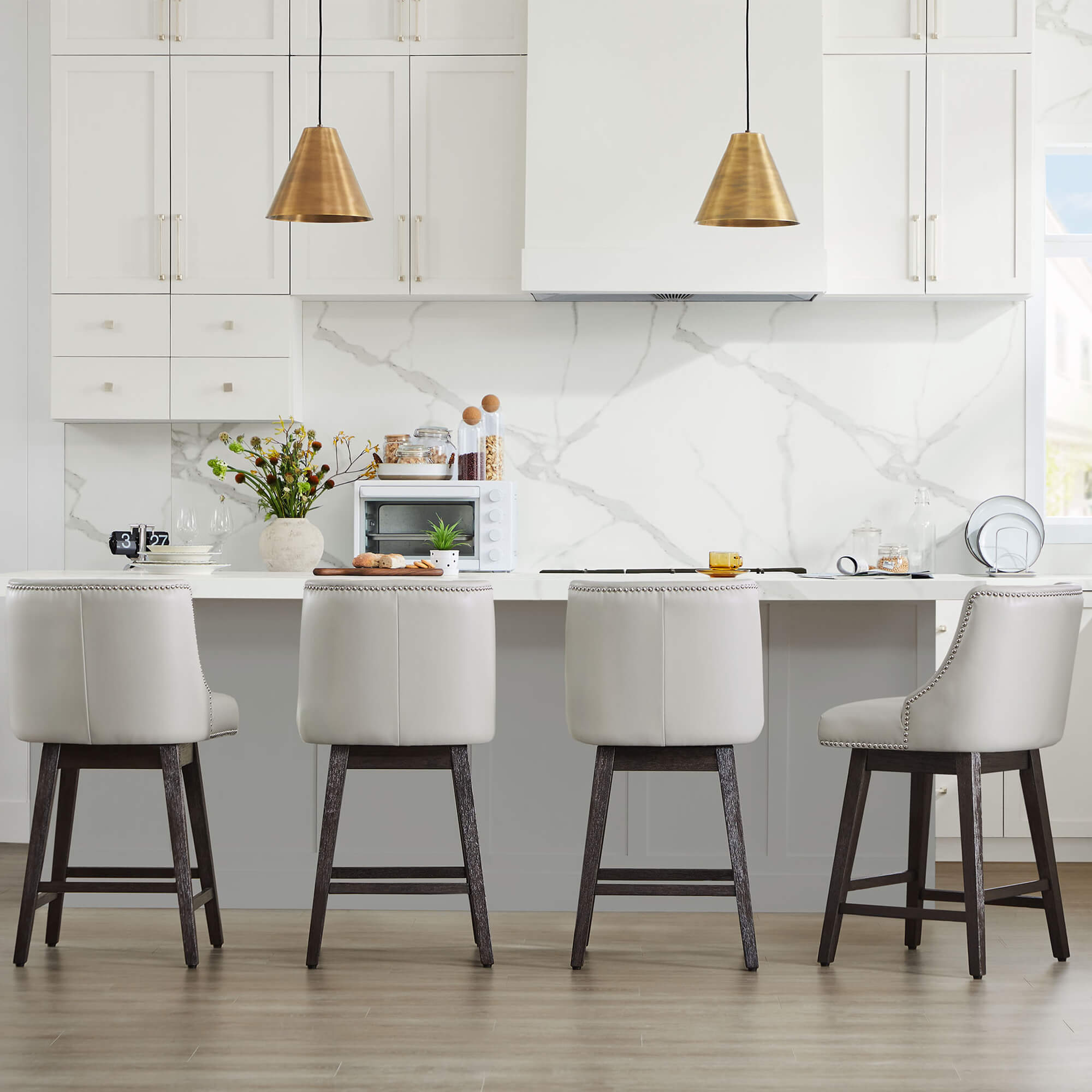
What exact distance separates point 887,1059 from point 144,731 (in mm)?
1632

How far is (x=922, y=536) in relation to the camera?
435 cm

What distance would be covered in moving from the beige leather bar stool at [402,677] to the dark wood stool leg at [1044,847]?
47.5 inches

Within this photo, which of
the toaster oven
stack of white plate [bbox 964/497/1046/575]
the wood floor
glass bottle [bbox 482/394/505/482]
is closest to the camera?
the wood floor

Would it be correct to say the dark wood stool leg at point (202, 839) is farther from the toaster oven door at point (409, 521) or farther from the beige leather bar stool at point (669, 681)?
the toaster oven door at point (409, 521)

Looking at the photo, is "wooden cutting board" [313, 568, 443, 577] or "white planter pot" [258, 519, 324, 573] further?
"white planter pot" [258, 519, 324, 573]

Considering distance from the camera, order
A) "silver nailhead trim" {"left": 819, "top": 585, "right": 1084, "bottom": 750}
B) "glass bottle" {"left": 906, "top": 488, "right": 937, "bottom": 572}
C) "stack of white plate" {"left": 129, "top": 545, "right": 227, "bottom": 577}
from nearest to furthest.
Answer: "silver nailhead trim" {"left": 819, "top": 585, "right": 1084, "bottom": 750} → "stack of white plate" {"left": 129, "top": 545, "right": 227, "bottom": 577} → "glass bottle" {"left": 906, "top": 488, "right": 937, "bottom": 572}

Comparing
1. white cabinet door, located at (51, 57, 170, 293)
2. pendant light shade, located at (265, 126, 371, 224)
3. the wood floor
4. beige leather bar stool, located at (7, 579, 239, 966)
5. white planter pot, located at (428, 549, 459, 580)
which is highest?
white cabinet door, located at (51, 57, 170, 293)

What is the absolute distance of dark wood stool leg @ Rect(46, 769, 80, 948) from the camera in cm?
290

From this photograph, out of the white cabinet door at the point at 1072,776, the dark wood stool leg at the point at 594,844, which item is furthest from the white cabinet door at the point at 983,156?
the dark wood stool leg at the point at 594,844

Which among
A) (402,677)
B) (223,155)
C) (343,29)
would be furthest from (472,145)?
(402,677)

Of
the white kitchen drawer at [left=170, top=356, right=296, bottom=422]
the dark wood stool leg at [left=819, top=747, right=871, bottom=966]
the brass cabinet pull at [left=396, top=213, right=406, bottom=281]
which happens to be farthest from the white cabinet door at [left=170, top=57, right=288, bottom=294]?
the dark wood stool leg at [left=819, top=747, right=871, bottom=966]

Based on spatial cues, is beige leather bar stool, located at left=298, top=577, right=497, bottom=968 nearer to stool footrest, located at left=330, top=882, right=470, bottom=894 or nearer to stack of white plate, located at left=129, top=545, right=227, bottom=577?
stool footrest, located at left=330, top=882, right=470, bottom=894

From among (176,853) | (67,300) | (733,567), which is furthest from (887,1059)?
(67,300)

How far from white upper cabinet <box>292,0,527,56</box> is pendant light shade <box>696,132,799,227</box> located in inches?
54.2
